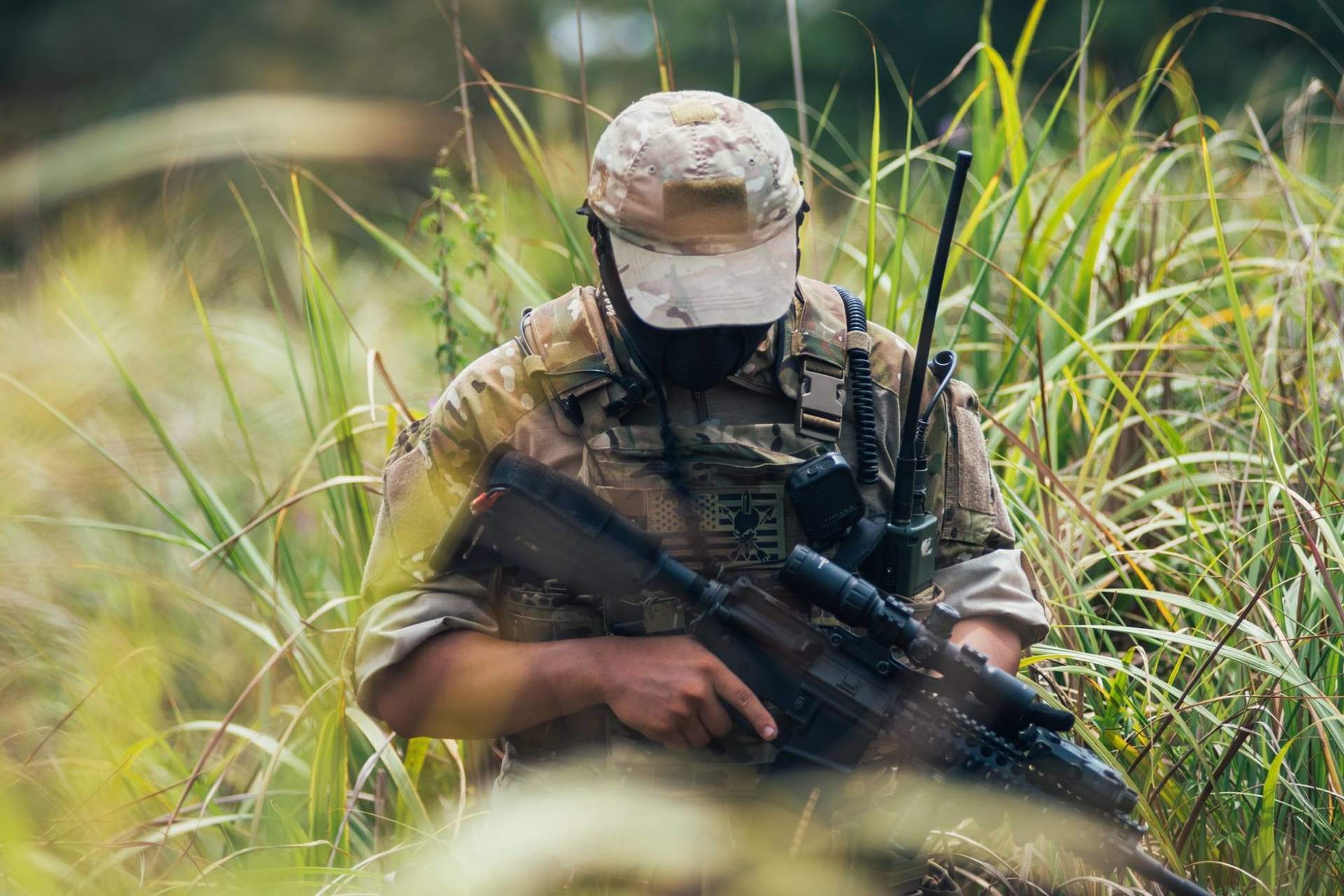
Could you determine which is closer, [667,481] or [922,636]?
[922,636]

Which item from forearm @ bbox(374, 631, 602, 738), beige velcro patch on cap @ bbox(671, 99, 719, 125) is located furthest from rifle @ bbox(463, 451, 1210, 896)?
beige velcro patch on cap @ bbox(671, 99, 719, 125)

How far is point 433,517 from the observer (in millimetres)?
1626

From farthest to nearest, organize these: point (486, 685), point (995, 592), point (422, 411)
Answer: point (422, 411)
point (995, 592)
point (486, 685)

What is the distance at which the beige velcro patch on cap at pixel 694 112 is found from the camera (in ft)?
5.01

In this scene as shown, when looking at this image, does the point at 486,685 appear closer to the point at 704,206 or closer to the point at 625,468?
the point at 625,468

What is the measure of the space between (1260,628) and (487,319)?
5.81 feet

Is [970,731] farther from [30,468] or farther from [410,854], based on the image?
[30,468]

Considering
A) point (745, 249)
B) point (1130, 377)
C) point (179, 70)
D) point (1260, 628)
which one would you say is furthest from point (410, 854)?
point (179, 70)

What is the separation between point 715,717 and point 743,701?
4 cm

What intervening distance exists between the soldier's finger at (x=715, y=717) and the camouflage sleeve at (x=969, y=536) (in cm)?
38

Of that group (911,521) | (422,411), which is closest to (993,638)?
(911,521)

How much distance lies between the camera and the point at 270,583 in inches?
93.5

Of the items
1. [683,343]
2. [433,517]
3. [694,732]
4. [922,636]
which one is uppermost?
[683,343]

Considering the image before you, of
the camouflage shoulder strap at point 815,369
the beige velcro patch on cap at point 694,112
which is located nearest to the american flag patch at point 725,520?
the camouflage shoulder strap at point 815,369
